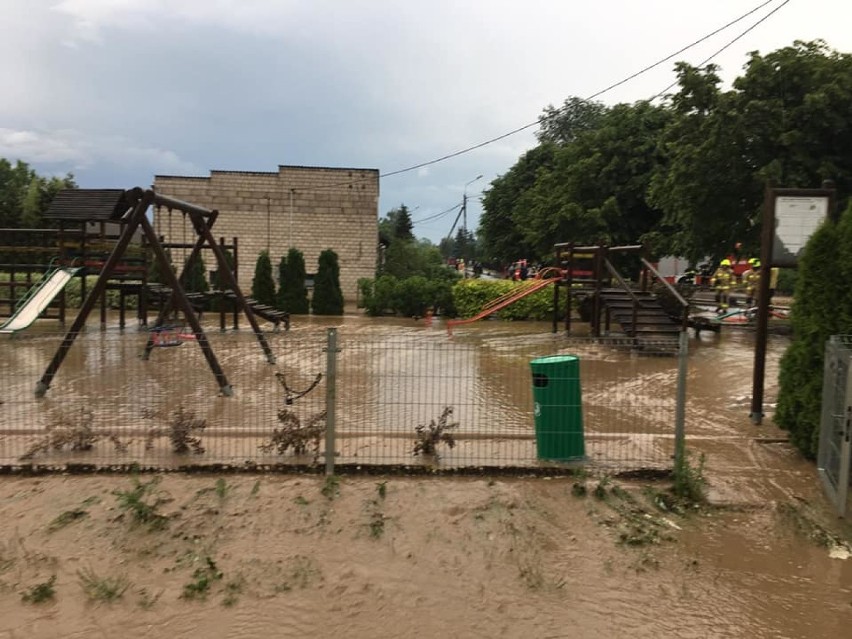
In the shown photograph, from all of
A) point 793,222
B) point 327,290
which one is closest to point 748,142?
point 793,222

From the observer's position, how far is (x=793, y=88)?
1633cm

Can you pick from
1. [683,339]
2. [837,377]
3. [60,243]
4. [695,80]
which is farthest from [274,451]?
[695,80]

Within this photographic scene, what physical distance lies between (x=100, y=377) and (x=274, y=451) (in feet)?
17.8

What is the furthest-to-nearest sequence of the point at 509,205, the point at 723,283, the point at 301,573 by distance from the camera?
the point at 509,205 < the point at 723,283 < the point at 301,573

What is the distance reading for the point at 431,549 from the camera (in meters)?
4.08

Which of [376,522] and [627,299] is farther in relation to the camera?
[627,299]

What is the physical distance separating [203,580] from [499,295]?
18.5 m

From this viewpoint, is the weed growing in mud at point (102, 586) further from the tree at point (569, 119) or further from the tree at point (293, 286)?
the tree at point (569, 119)

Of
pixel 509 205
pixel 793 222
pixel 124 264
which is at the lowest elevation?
pixel 124 264

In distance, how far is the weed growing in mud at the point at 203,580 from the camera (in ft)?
11.7

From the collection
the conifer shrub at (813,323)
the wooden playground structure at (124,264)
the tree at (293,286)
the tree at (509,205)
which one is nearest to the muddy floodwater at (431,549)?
the conifer shrub at (813,323)

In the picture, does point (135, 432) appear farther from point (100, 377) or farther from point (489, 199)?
point (489, 199)

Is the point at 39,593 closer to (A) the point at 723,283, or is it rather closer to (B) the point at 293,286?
(B) the point at 293,286

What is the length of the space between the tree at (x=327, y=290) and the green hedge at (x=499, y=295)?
4.39m
